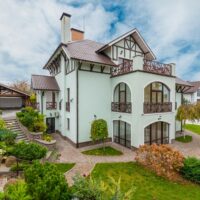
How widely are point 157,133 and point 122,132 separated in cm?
325

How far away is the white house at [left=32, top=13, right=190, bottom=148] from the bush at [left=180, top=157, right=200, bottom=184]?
152 inches

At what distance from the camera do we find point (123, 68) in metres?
15.2

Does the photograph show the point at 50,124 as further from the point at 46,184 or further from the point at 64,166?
the point at 46,184

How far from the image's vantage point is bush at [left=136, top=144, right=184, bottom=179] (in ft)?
32.6

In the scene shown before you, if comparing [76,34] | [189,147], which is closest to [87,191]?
[189,147]

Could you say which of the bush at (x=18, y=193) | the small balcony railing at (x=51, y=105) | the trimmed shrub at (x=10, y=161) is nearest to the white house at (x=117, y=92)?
the small balcony railing at (x=51, y=105)

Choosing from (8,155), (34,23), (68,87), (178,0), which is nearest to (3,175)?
(8,155)

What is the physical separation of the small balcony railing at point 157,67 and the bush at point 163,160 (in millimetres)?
6645

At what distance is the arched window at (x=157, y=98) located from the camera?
14.2m

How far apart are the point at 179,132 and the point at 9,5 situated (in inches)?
850

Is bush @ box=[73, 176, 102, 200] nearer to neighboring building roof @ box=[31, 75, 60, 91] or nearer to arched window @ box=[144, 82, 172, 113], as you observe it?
arched window @ box=[144, 82, 172, 113]

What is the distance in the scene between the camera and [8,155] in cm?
1060

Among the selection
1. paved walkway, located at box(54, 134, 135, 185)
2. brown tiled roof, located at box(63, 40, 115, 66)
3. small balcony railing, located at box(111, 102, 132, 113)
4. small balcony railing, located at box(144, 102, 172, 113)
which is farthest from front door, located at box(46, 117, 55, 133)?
small balcony railing, located at box(144, 102, 172, 113)

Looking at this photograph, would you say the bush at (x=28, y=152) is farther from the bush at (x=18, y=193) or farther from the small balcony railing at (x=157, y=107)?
the small balcony railing at (x=157, y=107)
